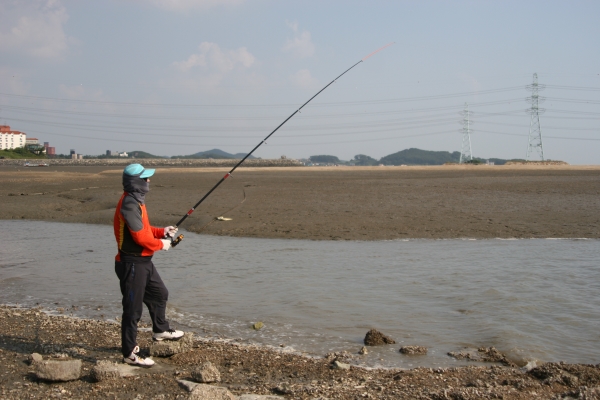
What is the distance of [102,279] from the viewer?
372 inches

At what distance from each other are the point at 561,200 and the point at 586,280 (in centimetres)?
1038

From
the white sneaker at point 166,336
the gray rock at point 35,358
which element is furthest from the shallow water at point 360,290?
the gray rock at point 35,358

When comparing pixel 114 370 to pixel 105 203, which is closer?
pixel 114 370

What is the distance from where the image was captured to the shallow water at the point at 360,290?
632 cm

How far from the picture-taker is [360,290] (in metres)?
8.57

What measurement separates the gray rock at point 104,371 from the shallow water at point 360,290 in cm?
168

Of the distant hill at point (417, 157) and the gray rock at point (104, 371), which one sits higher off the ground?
the distant hill at point (417, 157)

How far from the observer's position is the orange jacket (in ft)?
16.9

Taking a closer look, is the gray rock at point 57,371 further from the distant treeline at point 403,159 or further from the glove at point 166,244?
the distant treeline at point 403,159

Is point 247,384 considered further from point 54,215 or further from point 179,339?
point 54,215

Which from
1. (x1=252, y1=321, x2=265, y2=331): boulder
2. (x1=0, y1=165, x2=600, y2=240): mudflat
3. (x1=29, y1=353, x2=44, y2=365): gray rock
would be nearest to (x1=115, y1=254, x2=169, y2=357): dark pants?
(x1=29, y1=353, x2=44, y2=365): gray rock

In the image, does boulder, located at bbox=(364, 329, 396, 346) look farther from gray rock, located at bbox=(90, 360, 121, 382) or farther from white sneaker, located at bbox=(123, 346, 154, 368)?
gray rock, located at bbox=(90, 360, 121, 382)

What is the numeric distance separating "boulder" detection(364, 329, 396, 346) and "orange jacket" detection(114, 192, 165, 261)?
245cm

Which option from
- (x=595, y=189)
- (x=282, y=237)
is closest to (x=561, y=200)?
(x=595, y=189)
